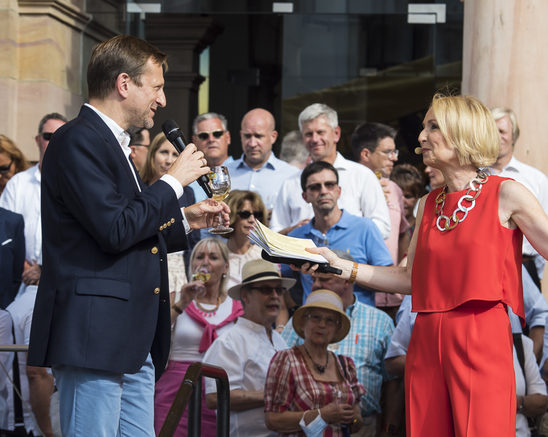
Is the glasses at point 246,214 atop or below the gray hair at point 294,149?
below

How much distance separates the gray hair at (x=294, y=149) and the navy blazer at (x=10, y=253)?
3.01 meters

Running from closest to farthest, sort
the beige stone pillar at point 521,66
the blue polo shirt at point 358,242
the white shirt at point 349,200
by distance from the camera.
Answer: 1. the blue polo shirt at point 358,242
2. the white shirt at point 349,200
3. the beige stone pillar at point 521,66

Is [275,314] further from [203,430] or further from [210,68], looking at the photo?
[210,68]

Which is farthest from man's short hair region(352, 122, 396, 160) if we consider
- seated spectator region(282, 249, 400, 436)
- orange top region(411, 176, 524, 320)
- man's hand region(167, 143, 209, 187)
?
man's hand region(167, 143, 209, 187)

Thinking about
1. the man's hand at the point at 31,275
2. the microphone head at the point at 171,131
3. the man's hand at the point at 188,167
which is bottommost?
the man's hand at the point at 31,275

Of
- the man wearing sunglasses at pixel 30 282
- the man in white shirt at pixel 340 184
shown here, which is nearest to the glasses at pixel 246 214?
the man in white shirt at pixel 340 184

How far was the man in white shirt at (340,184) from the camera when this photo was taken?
8.34 m

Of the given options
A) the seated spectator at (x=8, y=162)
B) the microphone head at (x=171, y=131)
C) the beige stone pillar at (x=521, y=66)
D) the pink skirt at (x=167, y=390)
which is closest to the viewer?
the microphone head at (x=171, y=131)

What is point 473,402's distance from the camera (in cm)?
451

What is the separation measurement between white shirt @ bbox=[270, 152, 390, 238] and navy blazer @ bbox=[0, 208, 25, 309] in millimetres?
1921

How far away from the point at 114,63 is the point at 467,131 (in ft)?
5.12

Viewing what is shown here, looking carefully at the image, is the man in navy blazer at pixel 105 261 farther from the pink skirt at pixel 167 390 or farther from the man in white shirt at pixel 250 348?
the pink skirt at pixel 167 390

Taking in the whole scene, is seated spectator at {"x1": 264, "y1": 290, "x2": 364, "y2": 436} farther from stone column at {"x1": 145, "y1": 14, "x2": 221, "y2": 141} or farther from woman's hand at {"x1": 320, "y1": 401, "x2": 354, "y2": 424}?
stone column at {"x1": 145, "y1": 14, "x2": 221, "y2": 141}

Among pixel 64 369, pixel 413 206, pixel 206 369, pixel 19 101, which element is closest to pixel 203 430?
pixel 206 369
